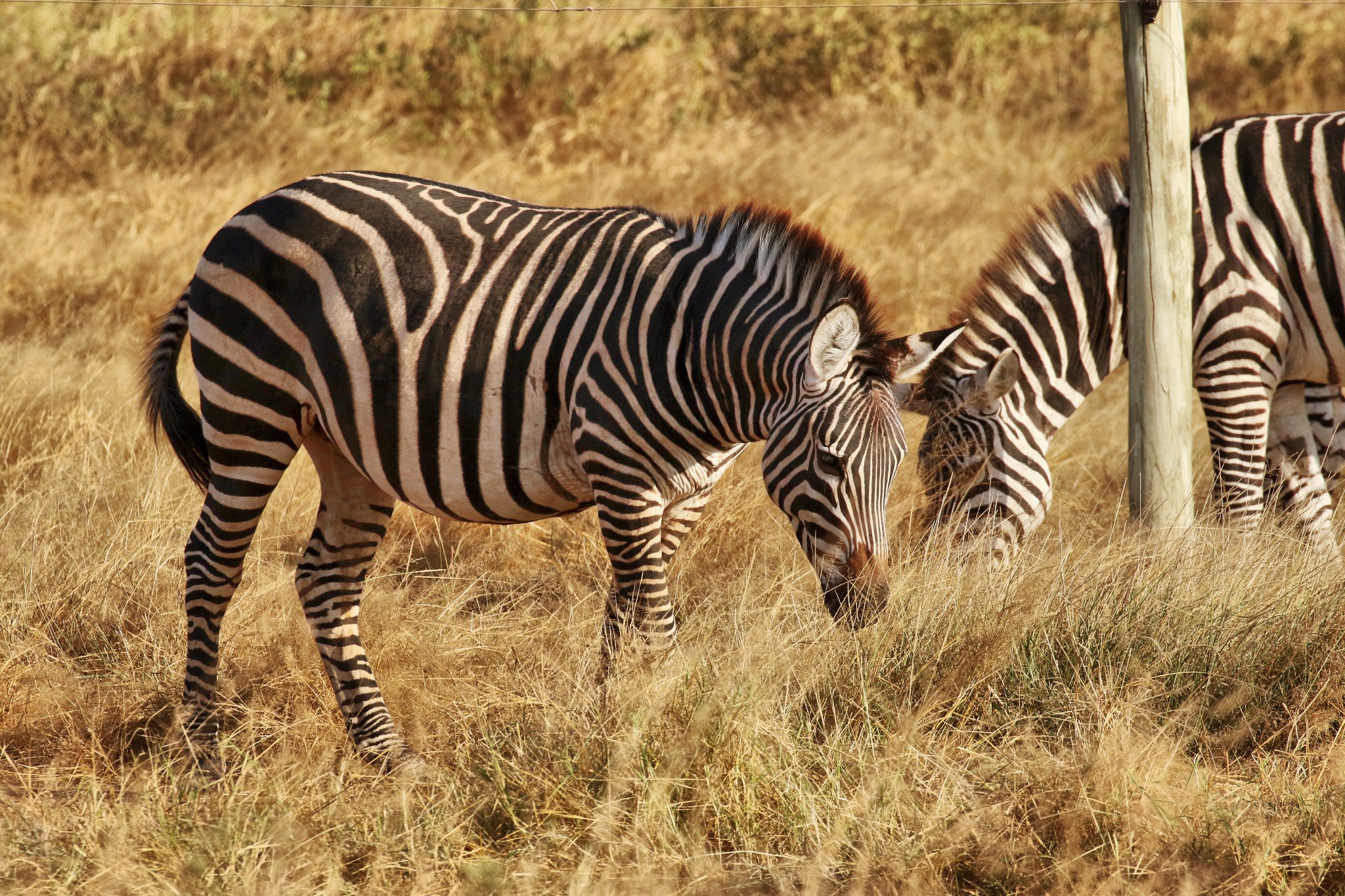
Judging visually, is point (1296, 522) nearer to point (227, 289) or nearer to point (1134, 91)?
point (1134, 91)

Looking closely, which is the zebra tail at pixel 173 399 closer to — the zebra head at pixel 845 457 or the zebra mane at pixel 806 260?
the zebra mane at pixel 806 260

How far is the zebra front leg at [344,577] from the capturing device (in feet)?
13.6

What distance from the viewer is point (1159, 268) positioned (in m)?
4.79

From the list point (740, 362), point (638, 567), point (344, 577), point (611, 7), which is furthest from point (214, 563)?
point (611, 7)

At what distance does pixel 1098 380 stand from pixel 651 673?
9.27 feet

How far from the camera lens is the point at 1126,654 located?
3.75 meters

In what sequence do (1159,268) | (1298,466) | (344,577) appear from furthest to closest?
(1298,466) < (1159,268) < (344,577)

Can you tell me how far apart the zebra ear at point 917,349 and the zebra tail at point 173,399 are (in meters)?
2.42

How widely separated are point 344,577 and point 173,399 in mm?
885

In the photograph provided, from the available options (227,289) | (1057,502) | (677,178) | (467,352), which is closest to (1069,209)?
(1057,502)

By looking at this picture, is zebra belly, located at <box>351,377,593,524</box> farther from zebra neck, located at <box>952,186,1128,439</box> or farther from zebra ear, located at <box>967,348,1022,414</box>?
zebra neck, located at <box>952,186,1128,439</box>

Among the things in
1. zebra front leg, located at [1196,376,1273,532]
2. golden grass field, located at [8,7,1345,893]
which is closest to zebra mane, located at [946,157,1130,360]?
zebra front leg, located at [1196,376,1273,532]

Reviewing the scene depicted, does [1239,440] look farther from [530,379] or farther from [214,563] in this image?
[214,563]

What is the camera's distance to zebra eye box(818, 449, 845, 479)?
135 inches
